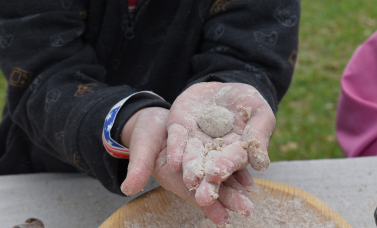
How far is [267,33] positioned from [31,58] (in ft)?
2.86

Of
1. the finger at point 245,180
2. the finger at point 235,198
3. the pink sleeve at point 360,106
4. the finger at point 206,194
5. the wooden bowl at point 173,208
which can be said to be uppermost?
the finger at point 206,194

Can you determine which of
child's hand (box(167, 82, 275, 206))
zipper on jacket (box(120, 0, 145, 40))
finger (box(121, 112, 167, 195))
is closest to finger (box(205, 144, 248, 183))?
child's hand (box(167, 82, 275, 206))

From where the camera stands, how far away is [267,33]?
1.22m

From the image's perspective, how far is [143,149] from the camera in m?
0.78

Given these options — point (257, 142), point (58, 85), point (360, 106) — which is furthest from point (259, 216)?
point (360, 106)

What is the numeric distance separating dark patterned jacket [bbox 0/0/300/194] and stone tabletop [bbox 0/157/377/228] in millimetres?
127

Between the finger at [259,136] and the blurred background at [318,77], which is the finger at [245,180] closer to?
the finger at [259,136]

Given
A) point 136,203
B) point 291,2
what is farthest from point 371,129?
point 136,203

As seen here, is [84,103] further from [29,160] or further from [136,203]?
[29,160]

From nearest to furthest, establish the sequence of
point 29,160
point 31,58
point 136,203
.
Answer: point 136,203 → point 31,58 → point 29,160

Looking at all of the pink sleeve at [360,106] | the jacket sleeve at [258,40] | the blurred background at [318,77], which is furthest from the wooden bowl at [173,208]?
the blurred background at [318,77]

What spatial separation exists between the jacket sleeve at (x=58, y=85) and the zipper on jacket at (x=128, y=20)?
158mm

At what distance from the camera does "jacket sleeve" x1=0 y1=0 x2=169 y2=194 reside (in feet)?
3.28

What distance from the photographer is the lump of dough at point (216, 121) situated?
2.80ft
